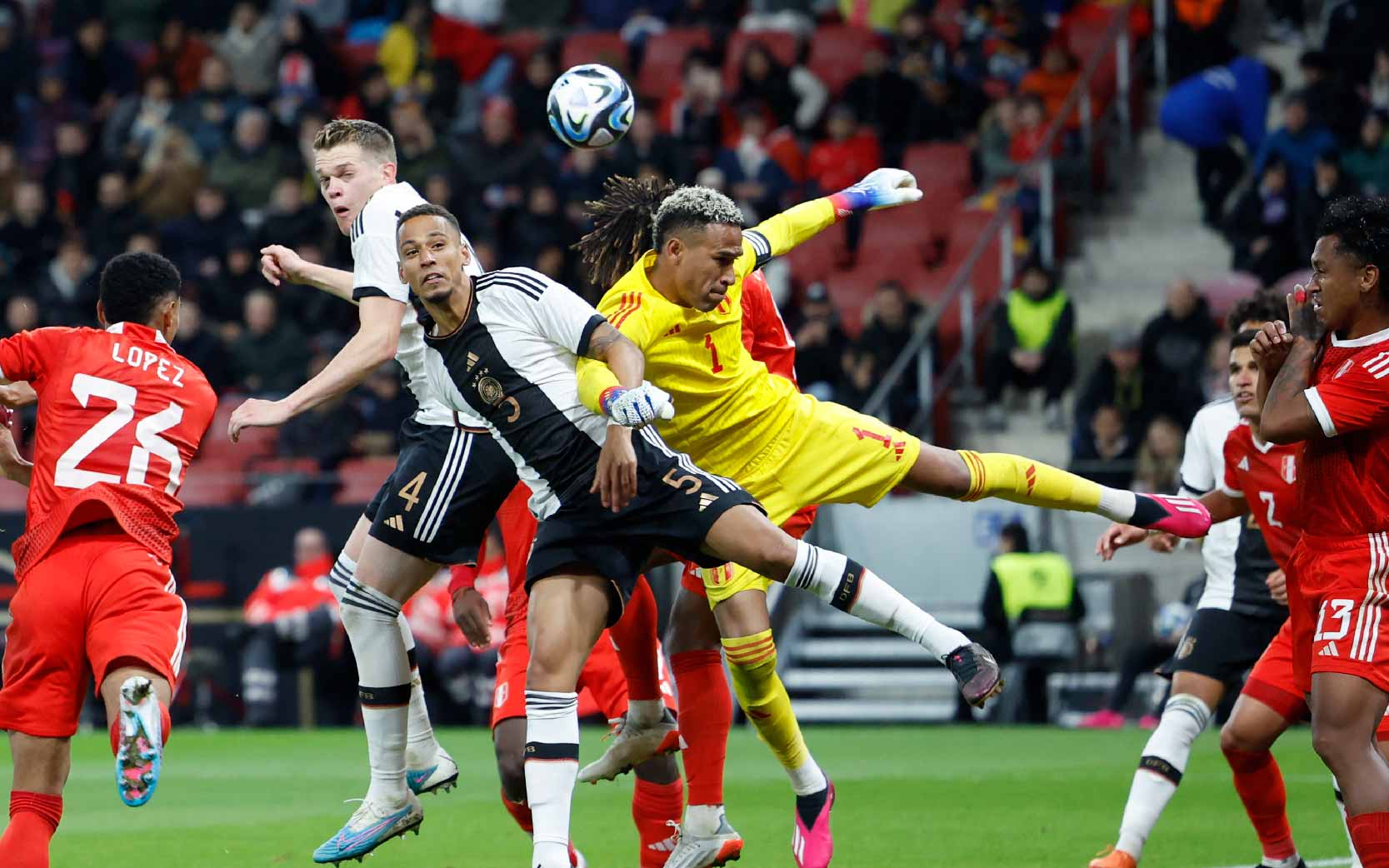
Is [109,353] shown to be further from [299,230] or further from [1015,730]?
[299,230]

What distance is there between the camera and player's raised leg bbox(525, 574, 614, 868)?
626 cm

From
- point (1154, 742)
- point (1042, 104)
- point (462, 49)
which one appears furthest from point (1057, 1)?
point (1154, 742)

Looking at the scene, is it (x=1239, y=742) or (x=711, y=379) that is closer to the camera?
(x=711, y=379)

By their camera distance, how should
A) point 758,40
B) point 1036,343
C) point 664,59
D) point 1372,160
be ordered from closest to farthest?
point 1372,160
point 1036,343
point 758,40
point 664,59

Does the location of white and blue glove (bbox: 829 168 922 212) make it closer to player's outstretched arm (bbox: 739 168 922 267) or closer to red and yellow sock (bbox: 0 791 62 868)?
player's outstretched arm (bbox: 739 168 922 267)

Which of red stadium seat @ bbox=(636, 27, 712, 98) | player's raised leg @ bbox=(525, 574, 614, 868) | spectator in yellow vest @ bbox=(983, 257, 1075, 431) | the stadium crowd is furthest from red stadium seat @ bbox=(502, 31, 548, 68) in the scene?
player's raised leg @ bbox=(525, 574, 614, 868)

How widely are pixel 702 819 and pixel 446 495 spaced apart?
149 centimetres

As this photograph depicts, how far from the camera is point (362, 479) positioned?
16781 millimetres

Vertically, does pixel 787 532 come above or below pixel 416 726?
above

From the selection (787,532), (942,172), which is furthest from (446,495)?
(942,172)

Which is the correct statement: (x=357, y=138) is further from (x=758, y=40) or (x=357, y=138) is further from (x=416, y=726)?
(x=758, y=40)

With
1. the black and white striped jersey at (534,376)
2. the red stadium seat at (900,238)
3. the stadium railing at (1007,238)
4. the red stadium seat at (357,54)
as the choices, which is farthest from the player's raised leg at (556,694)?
the red stadium seat at (357,54)

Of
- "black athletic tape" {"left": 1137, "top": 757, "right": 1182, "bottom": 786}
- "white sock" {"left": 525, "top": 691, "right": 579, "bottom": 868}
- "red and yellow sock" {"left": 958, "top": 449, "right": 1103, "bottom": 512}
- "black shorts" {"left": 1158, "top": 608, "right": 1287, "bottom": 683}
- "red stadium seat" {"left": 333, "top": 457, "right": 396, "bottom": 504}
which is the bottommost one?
"red stadium seat" {"left": 333, "top": 457, "right": 396, "bottom": 504}

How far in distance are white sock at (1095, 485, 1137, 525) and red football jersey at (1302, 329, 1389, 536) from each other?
945 millimetres
